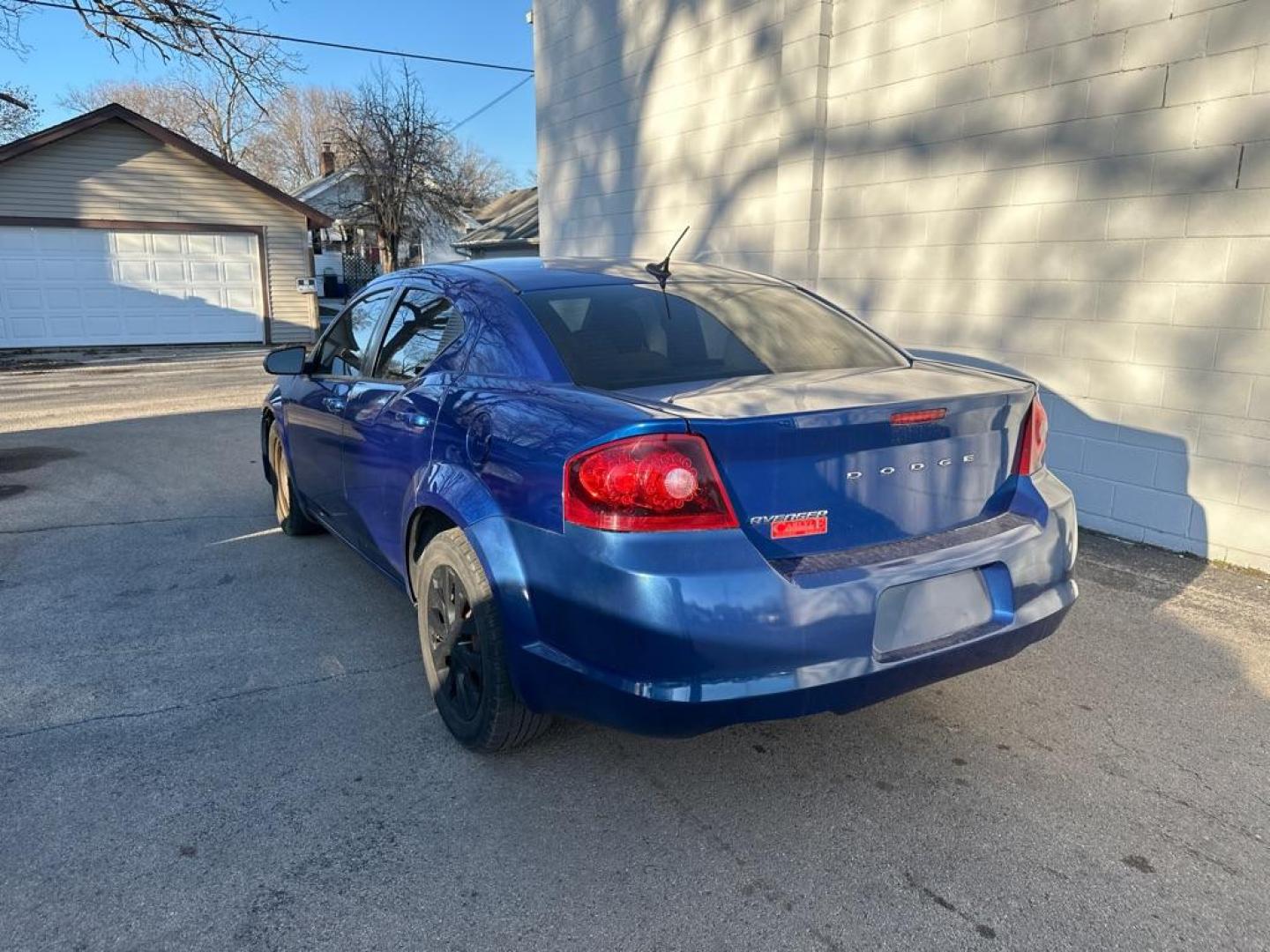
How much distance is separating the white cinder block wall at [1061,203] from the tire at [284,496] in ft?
14.3

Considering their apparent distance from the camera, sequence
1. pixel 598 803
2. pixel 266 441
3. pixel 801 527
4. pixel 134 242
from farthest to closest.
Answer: pixel 134 242 → pixel 266 441 → pixel 598 803 → pixel 801 527

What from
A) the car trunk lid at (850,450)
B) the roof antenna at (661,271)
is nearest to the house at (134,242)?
the roof antenna at (661,271)

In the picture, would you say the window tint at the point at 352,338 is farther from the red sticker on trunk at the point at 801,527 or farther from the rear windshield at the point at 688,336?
the red sticker on trunk at the point at 801,527

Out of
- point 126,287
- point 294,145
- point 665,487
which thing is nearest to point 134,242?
point 126,287

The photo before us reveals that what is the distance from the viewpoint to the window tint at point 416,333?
11.2 ft

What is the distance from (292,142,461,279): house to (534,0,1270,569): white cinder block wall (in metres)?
25.2

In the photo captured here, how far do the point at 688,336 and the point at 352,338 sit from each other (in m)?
2.02

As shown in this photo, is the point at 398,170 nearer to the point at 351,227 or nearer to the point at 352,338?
the point at 351,227

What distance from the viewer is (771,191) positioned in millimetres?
→ 7789

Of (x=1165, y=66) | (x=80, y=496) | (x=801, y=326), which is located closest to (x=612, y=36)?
(x=1165, y=66)

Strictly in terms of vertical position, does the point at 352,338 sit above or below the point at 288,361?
above

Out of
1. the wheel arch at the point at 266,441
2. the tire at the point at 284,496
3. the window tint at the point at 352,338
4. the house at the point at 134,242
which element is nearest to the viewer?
the window tint at the point at 352,338

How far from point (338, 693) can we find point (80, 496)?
4.22m

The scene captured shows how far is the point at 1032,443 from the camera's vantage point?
2.92 metres
